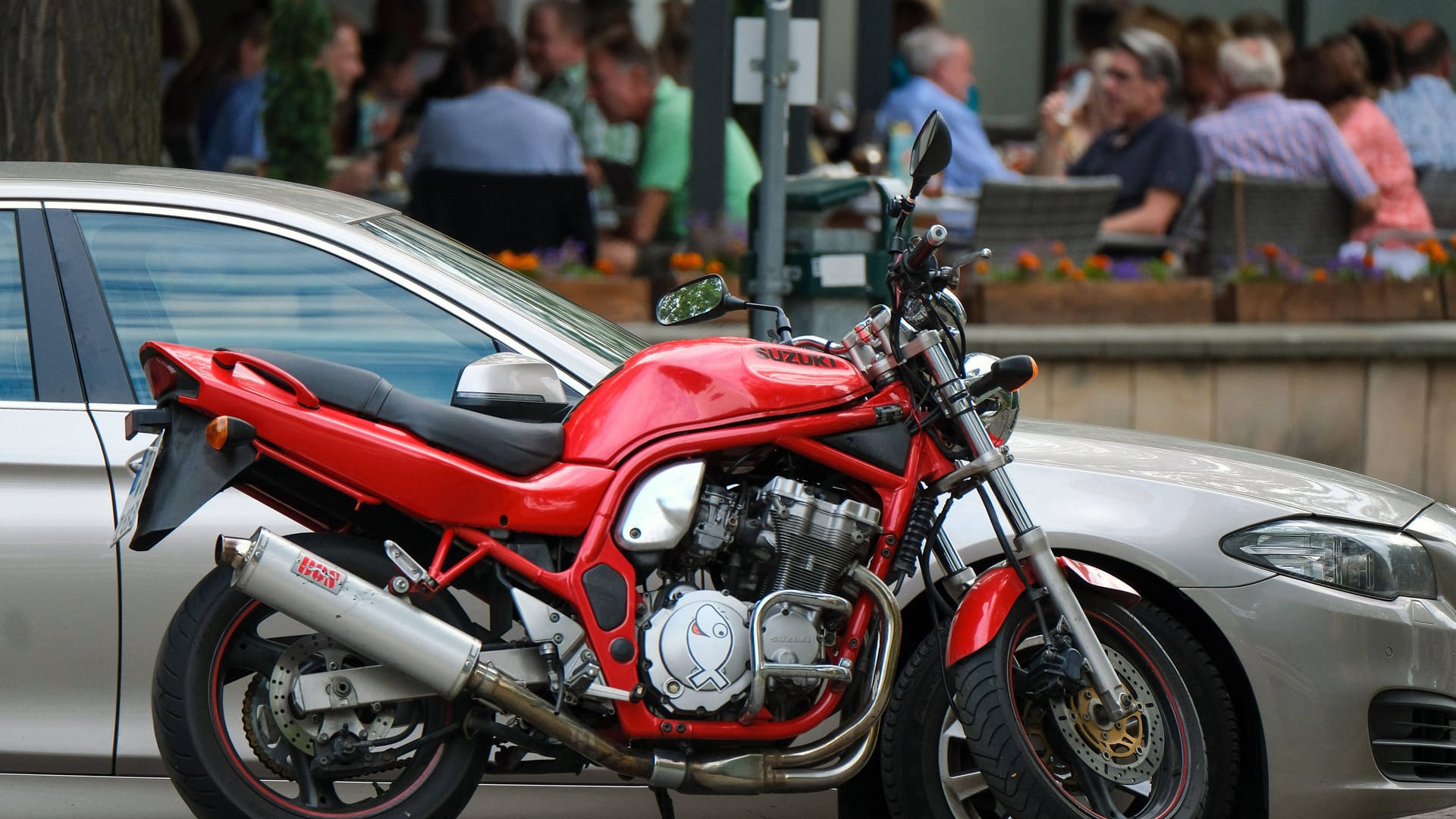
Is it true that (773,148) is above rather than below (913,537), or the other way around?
above

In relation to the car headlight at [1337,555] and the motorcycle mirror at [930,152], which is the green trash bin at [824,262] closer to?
the car headlight at [1337,555]

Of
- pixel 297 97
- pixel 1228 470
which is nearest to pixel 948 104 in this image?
pixel 297 97

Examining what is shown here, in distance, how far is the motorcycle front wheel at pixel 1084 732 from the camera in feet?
10.7

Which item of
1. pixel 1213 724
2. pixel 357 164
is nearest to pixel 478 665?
pixel 1213 724

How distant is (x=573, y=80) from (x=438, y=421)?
279 inches

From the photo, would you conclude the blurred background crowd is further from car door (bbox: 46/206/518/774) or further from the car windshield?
car door (bbox: 46/206/518/774)

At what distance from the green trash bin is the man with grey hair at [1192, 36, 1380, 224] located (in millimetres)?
3925

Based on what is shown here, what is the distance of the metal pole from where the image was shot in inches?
223

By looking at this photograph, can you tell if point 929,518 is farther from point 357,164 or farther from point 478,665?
point 357,164

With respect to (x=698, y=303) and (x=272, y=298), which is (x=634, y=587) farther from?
(x=272, y=298)

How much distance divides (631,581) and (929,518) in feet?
1.94

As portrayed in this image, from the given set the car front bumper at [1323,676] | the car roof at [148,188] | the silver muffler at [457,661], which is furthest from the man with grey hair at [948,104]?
the silver muffler at [457,661]

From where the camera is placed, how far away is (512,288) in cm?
398

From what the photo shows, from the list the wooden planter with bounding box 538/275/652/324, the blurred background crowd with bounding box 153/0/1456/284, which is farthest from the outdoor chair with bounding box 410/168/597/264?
the wooden planter with bounding box 538/275/652/324
